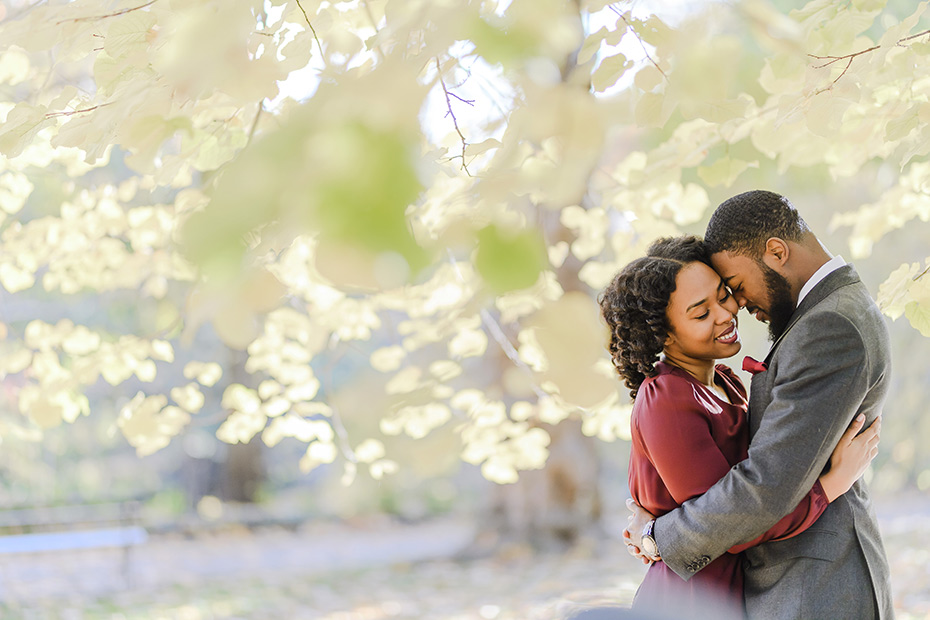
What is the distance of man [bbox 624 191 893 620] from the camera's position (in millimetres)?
1627

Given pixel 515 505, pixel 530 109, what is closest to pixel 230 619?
pixel 515 505

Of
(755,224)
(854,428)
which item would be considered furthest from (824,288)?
(854,428)

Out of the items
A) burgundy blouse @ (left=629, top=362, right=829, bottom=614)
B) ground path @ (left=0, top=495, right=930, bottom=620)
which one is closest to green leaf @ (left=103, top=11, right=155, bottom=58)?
burgundy blouse @ (left=629, top=362, right=829, bottom=614)

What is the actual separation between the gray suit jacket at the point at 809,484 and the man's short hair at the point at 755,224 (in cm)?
15

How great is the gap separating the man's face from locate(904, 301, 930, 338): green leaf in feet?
1.24

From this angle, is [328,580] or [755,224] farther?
[328,580]

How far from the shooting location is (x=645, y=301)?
184 centimetres

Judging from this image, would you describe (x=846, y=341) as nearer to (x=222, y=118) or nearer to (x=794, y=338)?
(x=794, y=338)

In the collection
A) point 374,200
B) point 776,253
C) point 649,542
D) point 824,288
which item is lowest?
point 649,542

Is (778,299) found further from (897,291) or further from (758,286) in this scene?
→ (897,291)

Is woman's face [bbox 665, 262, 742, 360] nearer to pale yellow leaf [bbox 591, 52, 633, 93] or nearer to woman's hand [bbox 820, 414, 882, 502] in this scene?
woman's hand [bbox 820, 414, 882, 502]

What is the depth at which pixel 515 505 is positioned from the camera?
24.5ft

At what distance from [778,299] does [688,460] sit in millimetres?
418

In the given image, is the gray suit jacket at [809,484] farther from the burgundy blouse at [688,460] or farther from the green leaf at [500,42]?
the green leaf at [500,42]
